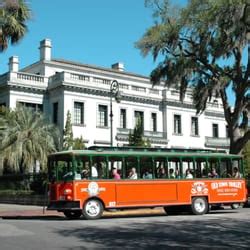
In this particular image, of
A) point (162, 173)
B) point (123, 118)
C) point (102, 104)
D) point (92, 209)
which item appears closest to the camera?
point (92, 209)

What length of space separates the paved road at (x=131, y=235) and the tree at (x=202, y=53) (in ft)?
50.7

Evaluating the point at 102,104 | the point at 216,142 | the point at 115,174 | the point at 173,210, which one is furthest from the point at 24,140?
the point at 216,142

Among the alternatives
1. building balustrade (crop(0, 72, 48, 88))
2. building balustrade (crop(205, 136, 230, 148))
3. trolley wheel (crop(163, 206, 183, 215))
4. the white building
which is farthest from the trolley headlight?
building balustrade (crop(205, 136, 230, 148))

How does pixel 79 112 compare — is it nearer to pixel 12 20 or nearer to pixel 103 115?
pixel 103 115

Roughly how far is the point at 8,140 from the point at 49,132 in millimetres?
3405

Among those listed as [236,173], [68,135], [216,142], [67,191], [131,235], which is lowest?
[131,235]

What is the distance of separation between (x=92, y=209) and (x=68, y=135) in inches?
1037

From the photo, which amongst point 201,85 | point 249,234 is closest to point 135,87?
point 201,85

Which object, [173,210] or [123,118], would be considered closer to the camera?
[173,210]

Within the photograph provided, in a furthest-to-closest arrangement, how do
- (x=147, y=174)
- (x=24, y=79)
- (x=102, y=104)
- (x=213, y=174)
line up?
1. (x=102, y=104)
2. (x=24, y=79)
3. (x=213, y=174)
4. (x=147, y=174)

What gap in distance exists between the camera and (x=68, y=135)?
47062 mm

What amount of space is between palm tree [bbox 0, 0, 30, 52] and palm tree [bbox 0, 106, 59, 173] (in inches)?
518

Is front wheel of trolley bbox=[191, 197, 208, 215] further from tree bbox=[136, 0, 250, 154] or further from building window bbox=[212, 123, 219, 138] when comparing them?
building window bbox=[212, 123, 219, 138]

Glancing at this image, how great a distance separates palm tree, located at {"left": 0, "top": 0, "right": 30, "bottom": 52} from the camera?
25.9 m
